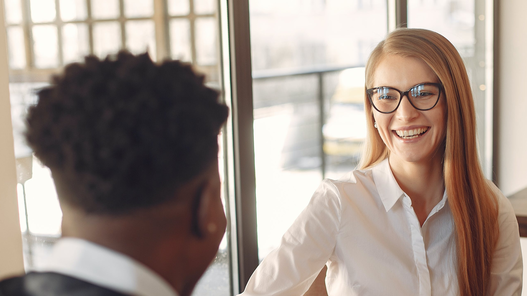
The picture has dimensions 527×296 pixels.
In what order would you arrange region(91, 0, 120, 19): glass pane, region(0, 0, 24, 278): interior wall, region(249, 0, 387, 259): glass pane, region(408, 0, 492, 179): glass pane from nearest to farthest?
1. region(0, 0, 24, 278): interior wall
2. region(91, 0, 120, 19): glass pane
3. region(249, 0, 387, 259): glass pane
4. region(408, 0, 492, 179): glass pane

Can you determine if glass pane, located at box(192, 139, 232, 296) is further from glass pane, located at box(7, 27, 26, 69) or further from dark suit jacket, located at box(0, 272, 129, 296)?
dark suit jacket, located at box(0, 272, 129, 296)

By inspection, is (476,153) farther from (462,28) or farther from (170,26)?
(462,28)

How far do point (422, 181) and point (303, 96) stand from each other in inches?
73.0

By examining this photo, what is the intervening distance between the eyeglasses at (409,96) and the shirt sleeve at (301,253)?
27cm

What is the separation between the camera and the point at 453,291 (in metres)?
1.30

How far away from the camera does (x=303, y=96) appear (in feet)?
10.6

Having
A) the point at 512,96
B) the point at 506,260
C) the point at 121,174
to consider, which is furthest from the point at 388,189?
the point at 512,96

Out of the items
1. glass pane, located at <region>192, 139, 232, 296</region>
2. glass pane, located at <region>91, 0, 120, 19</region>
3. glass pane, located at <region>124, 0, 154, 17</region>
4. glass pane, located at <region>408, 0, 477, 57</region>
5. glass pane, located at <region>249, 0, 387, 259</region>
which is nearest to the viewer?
glass pane, located at <region>91, 0, 120, 19</region>

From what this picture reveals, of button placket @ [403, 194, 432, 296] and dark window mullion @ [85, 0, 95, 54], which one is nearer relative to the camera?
button placket @ [403, 194, 432, 296]

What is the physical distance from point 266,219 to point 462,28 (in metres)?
2.23

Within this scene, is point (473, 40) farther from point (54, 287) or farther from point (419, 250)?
point (54, 287)

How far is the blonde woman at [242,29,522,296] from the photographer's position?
Answer: 129 cm

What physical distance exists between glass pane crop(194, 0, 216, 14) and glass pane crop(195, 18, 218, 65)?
0.09 feet

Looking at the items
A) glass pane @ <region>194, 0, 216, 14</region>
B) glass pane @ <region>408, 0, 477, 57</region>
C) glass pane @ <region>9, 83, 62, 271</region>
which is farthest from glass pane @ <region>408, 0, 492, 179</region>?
glass pane @ <region>9, 83, 62, 271</region>
